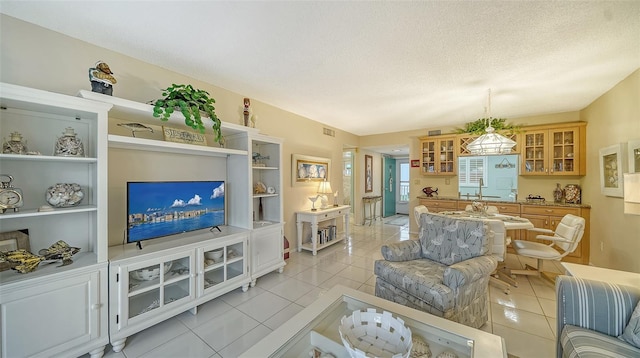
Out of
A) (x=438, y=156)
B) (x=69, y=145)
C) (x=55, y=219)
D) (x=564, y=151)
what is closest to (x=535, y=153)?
(x=564, y=151)

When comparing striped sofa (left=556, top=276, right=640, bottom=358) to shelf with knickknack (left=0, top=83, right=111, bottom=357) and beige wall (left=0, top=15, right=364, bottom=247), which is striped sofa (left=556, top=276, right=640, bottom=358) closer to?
shelf with knickknack (left=0, top=83, right=111, bottom=357)

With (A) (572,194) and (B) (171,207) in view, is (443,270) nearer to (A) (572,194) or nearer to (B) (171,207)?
(B) (171,207)

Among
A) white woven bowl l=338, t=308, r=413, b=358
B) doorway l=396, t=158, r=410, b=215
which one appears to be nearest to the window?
doorway l=396, t=158, r=410, b=215

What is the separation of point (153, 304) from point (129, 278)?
0.32m

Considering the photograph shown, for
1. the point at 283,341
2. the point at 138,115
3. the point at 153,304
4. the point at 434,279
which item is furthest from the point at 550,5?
the point at 153,304

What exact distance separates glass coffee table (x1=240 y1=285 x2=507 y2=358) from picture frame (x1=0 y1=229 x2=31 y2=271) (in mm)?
1864

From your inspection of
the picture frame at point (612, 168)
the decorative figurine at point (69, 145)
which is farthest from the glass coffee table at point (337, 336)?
the picture frame at point (612, 168)

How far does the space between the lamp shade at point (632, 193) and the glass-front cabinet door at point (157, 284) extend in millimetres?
3350

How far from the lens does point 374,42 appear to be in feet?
6.41

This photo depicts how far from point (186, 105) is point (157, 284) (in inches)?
63.2

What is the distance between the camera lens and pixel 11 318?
1395mm

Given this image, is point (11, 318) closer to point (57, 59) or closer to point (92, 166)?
point (92, 166)

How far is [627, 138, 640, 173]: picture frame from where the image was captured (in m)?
2.31

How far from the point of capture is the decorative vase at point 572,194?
379 cm
